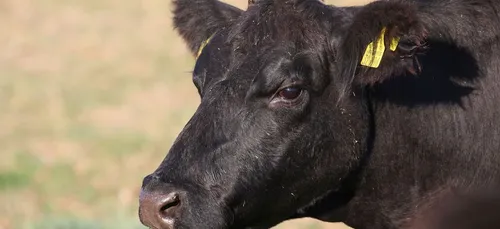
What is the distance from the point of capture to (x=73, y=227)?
947 cm

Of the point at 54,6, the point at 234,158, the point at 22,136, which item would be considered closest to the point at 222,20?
the point at 234,158

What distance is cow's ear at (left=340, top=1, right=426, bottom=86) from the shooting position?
217 inches

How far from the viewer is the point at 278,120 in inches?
223

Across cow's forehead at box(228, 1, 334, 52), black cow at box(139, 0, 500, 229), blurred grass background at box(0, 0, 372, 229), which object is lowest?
blurred grass background at box(0, 0, 372, 229)

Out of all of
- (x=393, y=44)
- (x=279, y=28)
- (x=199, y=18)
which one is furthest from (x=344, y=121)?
(x=199, y=18)

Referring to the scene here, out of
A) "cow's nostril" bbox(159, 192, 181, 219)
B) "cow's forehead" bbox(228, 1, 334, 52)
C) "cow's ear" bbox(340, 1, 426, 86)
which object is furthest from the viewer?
"cow's forehead" bbox(228, 1, 334, 52)

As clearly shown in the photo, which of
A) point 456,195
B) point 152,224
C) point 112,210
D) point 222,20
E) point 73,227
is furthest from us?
point 112,210

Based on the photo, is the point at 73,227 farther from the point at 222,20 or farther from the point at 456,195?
the point at 456,195

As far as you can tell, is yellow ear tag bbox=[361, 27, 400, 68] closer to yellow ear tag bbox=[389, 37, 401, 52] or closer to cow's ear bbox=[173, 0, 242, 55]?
yellow ear tag bbox=[389, 37, 401, 52]

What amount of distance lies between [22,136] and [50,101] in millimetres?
2473

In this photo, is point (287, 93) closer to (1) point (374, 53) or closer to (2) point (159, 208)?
(1) point (374, 53)

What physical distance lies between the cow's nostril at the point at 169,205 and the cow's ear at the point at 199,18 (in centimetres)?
150

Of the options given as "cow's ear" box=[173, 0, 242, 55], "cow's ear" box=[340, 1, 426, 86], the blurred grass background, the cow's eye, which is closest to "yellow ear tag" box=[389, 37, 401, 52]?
"cow's ear" box=[340, 1, 426, 86]

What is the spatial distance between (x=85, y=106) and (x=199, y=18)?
10530mm
